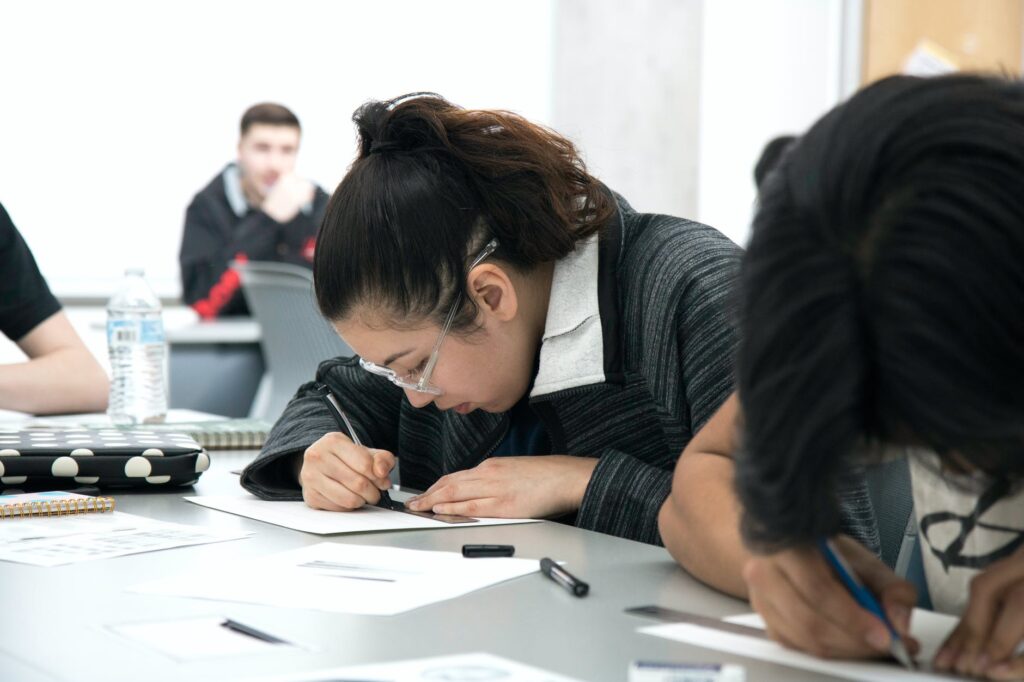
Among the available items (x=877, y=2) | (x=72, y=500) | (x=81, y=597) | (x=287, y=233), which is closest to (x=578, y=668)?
(x=81, y=597)

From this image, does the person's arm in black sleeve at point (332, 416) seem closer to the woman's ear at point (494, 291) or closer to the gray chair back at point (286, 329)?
the woman's ear at point (494, 291)

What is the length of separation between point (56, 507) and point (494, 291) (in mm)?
553

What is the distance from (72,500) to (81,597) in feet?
1.42

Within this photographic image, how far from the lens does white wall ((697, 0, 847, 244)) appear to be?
5.66 m

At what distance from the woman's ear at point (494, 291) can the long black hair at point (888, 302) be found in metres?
0.74

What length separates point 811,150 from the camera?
0.77m

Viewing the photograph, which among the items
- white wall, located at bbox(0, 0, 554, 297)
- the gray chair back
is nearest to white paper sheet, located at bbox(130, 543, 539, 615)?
the gray chair back

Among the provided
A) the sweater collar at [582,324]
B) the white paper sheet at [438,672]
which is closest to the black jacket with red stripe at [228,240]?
the sweater collar at [582,324]

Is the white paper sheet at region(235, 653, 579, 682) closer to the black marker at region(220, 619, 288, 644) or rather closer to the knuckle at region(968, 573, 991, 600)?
the black marker at region(220, 619, 288, 644)

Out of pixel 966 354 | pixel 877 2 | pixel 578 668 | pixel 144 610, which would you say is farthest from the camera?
pixel 877 2

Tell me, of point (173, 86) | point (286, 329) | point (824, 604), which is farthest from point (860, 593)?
point (173, 86)

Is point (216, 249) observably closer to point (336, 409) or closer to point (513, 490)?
point (336, 409)

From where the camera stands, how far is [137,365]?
234 cm

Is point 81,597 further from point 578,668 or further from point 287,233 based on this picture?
point 287,233
